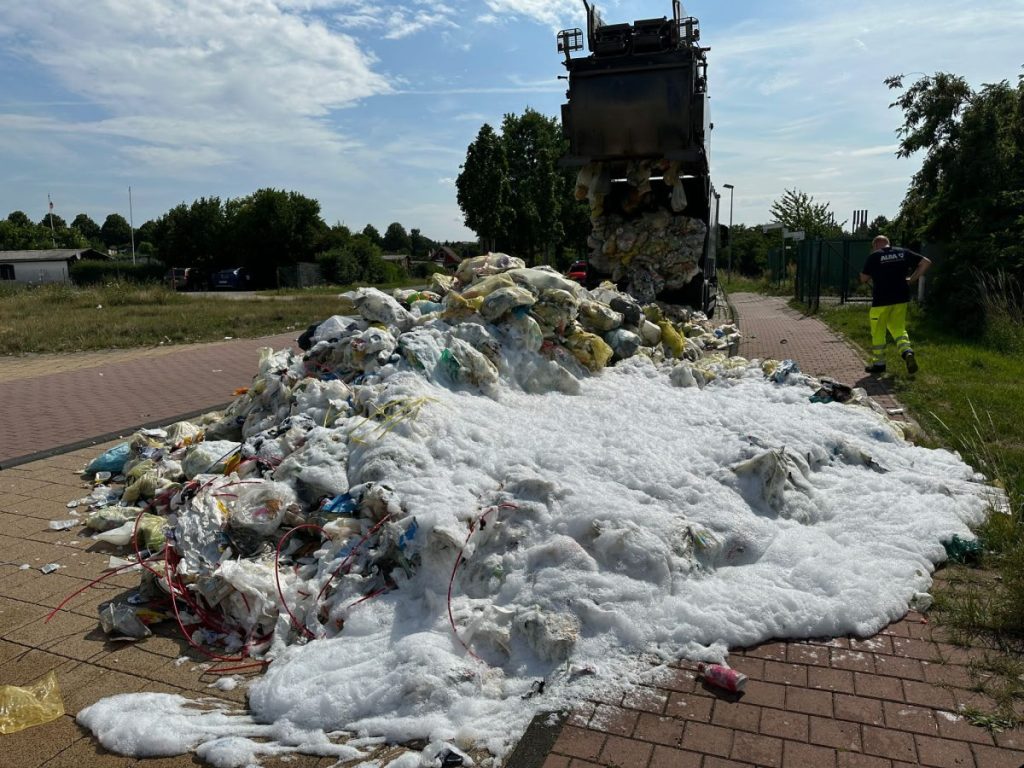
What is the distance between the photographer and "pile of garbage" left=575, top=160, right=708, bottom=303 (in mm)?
9695

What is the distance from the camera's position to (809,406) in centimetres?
582

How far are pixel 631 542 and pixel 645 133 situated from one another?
645cm

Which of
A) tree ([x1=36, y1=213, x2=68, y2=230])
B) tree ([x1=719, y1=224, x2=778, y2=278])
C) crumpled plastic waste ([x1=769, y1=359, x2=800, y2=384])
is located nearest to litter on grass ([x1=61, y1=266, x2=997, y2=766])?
crumpled plastic waste ([x1=769, y1=359, x2=800, y2=384])

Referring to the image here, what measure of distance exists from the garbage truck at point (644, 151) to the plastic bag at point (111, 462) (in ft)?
19.3

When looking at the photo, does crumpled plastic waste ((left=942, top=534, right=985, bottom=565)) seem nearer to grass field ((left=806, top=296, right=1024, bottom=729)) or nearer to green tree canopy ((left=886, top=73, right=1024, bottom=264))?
grass field ((left=806, top=296, right=1024, bottom=729))

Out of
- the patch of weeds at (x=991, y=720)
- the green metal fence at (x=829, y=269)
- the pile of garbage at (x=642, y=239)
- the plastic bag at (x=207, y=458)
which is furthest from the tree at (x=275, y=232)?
the patch of weeds at (x=991, y=720)

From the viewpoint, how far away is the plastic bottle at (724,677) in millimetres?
2879

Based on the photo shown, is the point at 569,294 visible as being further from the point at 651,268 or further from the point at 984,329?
the point at 984,329

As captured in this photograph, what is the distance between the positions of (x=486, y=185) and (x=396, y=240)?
65612 mm

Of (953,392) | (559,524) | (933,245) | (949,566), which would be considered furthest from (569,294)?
(933,245)

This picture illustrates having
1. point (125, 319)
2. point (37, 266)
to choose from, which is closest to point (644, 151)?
point (125, 319)

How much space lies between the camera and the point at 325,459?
14.4 feet

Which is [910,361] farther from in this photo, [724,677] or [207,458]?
[207,458]

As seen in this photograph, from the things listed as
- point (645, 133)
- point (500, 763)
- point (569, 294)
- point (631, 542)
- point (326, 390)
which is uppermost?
point (645, 133)
